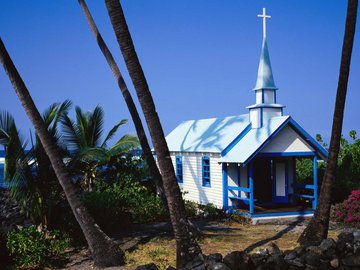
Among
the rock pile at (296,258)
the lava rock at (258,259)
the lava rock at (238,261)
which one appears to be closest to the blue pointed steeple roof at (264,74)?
the rock pile at (296,258)

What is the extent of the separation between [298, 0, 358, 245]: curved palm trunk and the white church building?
5.05 metres

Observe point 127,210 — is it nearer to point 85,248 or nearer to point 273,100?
point 85,248

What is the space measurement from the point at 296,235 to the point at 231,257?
626cm

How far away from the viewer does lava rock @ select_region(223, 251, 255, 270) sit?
861 cm

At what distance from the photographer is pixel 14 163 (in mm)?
11594

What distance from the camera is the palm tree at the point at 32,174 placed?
11.5 meters

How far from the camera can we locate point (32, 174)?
39.5 feet

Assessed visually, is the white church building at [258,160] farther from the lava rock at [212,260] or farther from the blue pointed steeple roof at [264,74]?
the lava rock at [212,260]

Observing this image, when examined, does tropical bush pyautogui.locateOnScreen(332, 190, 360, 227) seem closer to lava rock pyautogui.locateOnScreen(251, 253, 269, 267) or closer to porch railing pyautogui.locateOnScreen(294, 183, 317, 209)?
porch railing pyautogui.locateOnScreen(294, 183, 317, 209)

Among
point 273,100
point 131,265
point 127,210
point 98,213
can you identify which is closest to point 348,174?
point 273,100

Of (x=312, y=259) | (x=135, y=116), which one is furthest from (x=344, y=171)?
(x=312, y=259)

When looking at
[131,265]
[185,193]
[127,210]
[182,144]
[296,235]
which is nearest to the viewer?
[131,265]

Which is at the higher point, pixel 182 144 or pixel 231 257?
pixel 182 144

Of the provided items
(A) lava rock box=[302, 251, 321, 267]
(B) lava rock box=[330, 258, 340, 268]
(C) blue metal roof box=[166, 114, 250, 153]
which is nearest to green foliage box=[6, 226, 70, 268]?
(A) lava rock box=[302, 251, 321, 267]
